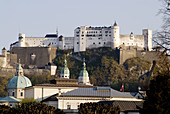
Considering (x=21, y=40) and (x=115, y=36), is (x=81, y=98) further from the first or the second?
(x=21, y=40)

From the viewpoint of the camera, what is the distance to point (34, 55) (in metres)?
192

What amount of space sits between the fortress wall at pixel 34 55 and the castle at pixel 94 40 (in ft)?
12.7

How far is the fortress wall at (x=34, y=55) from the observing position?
625ft

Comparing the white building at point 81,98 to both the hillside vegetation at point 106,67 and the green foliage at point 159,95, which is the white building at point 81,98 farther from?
the hillside vegetation at point 106,67

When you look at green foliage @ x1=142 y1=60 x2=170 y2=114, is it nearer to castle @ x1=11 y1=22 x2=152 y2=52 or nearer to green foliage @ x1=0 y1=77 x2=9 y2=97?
green foliage @ x1=0 y1=77 x2=9 y2=97

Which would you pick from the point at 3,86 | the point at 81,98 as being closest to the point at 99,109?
the point at 81,98

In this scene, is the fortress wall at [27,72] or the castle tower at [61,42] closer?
the fortress wall at [27,72]

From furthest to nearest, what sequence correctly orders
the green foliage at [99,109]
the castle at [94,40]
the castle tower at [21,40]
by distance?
the castle tower at [21,40], the castle at [94,40], the green foliage at [99,109]

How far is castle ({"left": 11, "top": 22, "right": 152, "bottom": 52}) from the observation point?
19100cm

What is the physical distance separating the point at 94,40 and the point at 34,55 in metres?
18.7

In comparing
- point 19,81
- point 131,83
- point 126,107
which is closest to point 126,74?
point 131,83

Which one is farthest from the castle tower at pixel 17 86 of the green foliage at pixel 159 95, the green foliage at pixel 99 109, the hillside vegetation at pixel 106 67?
the green foliage at pixel 159 95

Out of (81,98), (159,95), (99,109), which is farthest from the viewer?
(81,98)

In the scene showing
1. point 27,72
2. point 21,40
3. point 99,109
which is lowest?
point 99,109
